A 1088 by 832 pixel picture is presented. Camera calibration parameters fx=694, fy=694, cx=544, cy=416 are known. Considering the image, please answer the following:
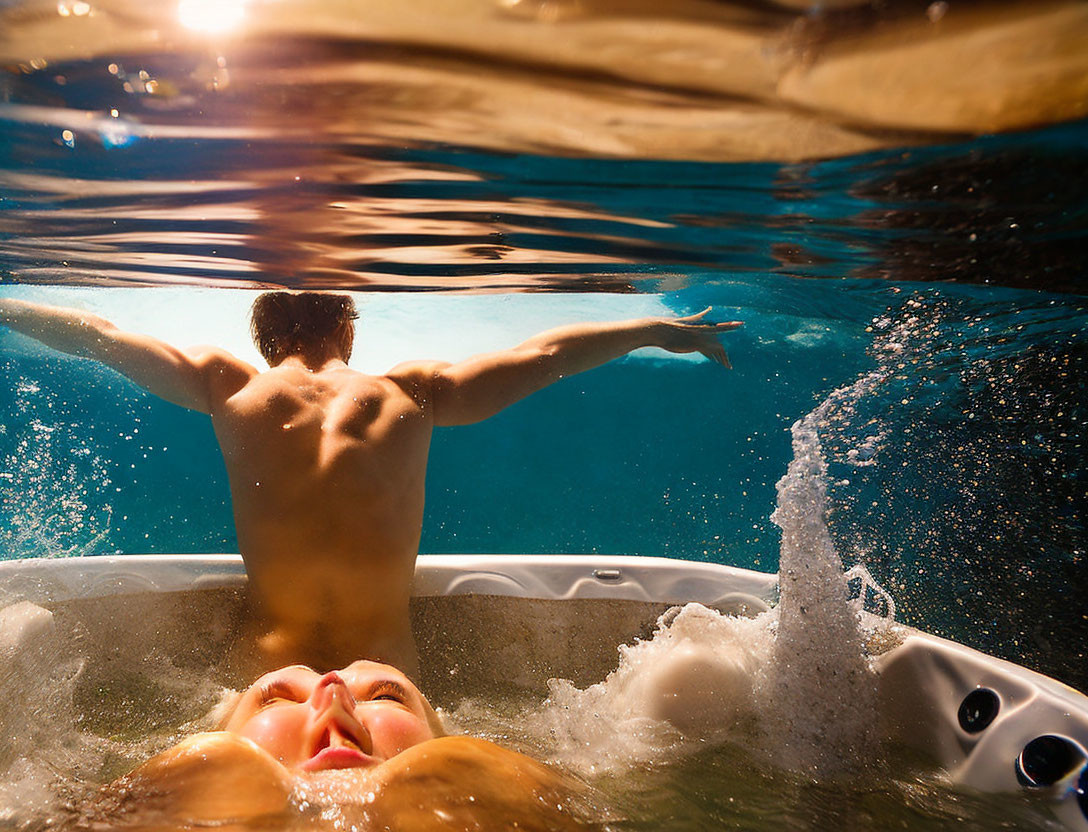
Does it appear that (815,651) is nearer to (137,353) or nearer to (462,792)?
(462,792)

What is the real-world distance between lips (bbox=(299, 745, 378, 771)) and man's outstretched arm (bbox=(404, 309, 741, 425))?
1.93m

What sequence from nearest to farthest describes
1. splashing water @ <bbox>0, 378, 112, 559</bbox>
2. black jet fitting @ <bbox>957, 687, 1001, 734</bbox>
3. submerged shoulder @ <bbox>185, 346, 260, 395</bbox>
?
black jet fitting @ <bbox>957, 687, 1001, 734</bbox>, submerged shoulder @ <bbox>185, 346, 260, 395</bbox>, splashing water @ <bbox>0, 378, 112, 559</bbox>

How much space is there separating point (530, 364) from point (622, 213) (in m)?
0.89

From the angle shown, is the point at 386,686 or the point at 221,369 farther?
the point at 221,369

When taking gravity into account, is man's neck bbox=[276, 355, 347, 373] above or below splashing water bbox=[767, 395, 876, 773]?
above

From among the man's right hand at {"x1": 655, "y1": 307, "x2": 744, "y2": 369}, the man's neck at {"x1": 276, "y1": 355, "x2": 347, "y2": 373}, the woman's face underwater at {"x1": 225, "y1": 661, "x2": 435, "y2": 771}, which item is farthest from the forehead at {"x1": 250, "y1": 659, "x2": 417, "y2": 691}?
the man's right hand at {"x1": 655, "y1": 307, "x2": 744, "y2": 369}

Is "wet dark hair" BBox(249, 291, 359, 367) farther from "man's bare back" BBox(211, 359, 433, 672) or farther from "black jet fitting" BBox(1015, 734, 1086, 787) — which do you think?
"black jet fitting" BBox(1015, 734, 1086, 787)

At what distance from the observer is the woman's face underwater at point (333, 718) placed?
67.2 inches

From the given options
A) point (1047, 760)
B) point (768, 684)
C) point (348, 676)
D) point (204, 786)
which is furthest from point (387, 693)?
point (1047, 760)

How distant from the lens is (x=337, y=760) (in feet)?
5.27

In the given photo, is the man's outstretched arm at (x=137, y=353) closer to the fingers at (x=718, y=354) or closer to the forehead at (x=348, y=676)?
the forehead at (x=348, y=676)

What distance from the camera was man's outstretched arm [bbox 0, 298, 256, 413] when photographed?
10.3 ft

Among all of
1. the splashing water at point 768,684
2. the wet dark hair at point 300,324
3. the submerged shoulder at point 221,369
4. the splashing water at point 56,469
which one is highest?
the wet dark hair at point 300,324

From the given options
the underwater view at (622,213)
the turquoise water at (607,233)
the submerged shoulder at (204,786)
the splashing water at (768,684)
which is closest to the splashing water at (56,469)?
the turquoise water at (607,233)
